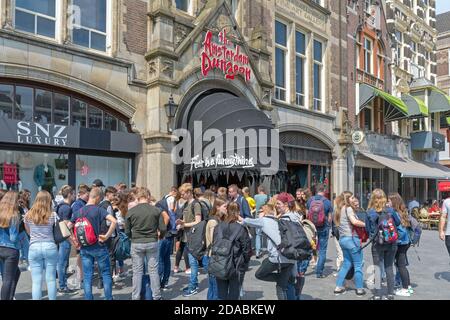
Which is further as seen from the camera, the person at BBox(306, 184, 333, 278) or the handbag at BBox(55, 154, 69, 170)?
the handbag at BBox(55, 154, 69, 170)

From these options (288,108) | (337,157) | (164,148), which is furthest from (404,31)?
(164,148)

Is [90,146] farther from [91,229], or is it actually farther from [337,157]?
[337,157]

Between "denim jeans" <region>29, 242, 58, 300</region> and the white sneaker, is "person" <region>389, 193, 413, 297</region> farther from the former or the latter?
"denim jeans" <region>29, 242, 58, 300</region>

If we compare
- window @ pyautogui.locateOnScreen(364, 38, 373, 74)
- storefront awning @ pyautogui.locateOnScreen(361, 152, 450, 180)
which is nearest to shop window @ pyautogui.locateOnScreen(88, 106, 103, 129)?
storefront awning @ pyautogui.locateOnScreen(361, 152, 450, 180)

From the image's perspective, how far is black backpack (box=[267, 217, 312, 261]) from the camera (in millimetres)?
4578

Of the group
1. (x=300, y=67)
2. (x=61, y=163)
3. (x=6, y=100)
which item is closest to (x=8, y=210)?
(x=6, y=100)

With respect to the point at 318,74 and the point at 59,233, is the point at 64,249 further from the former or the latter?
the point at 318,74

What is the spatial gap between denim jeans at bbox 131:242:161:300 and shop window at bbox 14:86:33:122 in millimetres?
5182

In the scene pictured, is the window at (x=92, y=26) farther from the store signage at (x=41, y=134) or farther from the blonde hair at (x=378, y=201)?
the blonde hair at (x=378, y=201)

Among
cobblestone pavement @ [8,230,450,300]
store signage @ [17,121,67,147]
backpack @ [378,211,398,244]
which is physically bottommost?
cobblestone pavement @ [8,230,450,300]

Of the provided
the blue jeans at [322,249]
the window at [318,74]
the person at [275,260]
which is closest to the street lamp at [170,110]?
the blue jeans at [322,249]

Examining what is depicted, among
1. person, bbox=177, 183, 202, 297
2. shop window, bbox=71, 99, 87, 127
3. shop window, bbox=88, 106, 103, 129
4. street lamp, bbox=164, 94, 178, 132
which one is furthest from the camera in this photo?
street lamp, bbox=164, 94, 178, 132

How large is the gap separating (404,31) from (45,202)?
84.5 ft
